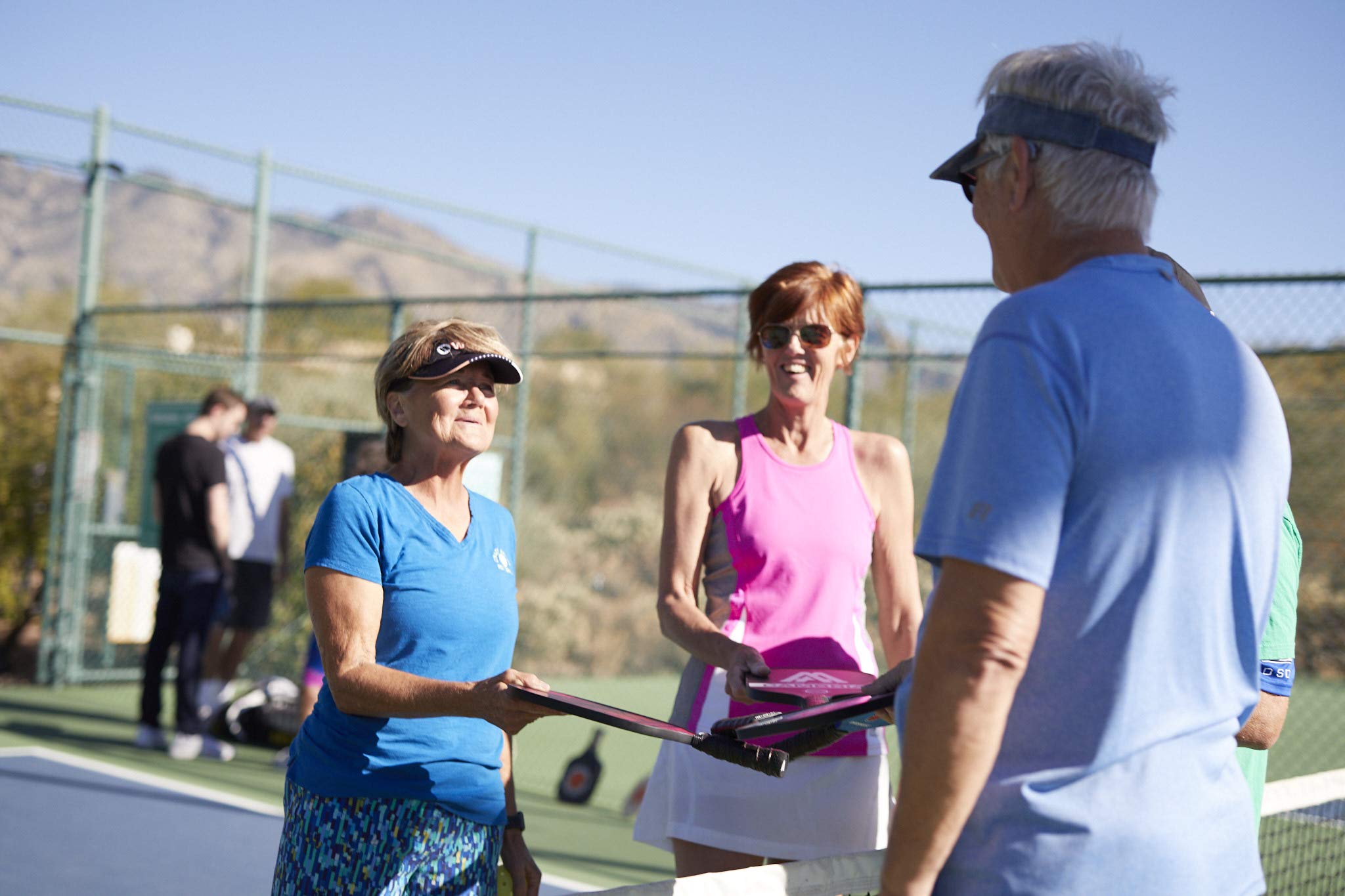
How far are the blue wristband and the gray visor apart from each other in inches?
36.8

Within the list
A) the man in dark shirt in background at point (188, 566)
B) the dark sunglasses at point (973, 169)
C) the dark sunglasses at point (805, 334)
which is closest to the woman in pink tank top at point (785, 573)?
the dark sunglasses at point (805, 334)

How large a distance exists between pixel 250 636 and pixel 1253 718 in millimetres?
7002

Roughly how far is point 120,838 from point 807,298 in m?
4.43

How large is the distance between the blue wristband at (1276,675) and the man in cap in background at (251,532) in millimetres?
6646

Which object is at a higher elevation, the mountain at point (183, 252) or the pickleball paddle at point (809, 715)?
the mountain at point (183, 252)

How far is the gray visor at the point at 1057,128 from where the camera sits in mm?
1455

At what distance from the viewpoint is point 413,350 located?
237 centimetres

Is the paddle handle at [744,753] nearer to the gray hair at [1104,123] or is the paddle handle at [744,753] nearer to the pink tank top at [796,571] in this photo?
the gray hair at [1104,123]

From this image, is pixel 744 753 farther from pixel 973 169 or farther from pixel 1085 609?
pixel 973 169

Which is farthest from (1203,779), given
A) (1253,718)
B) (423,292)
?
(423,292)

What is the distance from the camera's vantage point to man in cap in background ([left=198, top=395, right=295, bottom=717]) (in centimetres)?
777

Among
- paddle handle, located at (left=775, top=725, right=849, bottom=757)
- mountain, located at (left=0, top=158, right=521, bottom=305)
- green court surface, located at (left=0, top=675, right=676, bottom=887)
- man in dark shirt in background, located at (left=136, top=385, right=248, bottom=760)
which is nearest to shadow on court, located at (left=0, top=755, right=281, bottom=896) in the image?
green court surface, located at (left=0, top=675, right=676, bottom=887)

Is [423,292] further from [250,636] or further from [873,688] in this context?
[873,688]

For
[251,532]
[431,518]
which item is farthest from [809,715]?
[251,532]
